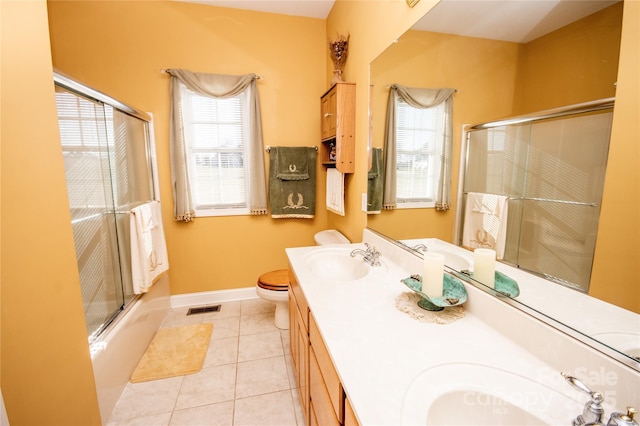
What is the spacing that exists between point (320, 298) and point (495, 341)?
2.02 ft

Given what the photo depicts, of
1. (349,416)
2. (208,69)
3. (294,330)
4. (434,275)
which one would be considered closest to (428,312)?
(434,275)

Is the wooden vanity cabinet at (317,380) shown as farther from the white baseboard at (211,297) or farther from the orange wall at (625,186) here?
the white baseboard at (211,297)

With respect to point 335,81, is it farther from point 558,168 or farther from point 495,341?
point 495,341

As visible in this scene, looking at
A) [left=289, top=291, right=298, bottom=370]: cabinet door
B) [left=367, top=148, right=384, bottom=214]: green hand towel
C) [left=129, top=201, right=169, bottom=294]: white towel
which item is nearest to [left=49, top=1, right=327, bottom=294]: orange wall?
[left=129, top=201, right=169, bottom=294]: white towel

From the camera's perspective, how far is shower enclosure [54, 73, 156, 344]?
1.48 m

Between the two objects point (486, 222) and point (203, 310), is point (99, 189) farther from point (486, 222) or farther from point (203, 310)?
point (486, 222)

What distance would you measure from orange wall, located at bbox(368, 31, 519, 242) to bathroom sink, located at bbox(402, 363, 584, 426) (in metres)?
0.59

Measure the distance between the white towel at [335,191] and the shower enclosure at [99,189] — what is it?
1587 millimetres

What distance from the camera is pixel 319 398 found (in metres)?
1.03

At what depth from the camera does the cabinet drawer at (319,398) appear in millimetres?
878

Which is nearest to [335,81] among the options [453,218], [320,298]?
[453,218]

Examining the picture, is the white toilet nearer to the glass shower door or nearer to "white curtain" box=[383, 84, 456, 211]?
"white curtain" box=[383, 84, 456, 211]

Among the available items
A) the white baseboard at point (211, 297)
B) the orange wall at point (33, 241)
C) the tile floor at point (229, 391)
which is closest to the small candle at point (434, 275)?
the tile floor at point (229, 391)

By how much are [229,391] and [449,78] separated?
2076 mm
